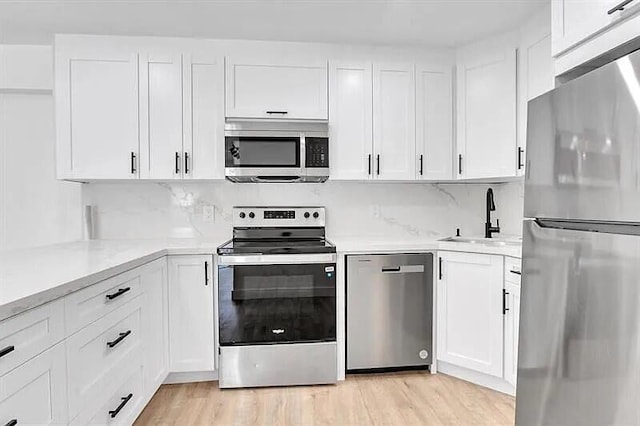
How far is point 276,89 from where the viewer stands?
2803 millimetres

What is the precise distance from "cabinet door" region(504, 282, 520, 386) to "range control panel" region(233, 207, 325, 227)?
1.43 m

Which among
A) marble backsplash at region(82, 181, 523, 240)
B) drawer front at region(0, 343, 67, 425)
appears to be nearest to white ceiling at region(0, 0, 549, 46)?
marble backsplash at region(82, 181, 523, 240)

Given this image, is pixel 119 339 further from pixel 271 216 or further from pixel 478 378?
pixel 478 378

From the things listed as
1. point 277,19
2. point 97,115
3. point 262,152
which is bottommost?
point 262,152

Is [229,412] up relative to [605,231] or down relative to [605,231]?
down

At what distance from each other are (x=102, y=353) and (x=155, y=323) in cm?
69

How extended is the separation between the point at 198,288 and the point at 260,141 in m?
1.04

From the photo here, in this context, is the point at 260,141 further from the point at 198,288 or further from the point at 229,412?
the point at 229,412

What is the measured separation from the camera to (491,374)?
2498 mm

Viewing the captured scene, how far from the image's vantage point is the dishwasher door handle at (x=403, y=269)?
2.67m

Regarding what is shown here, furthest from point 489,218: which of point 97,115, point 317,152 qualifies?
point 97,115

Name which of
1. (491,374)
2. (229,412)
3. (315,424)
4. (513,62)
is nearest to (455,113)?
(513,62)

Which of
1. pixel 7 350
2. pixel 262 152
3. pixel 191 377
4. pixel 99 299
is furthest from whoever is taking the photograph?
pixel 262 152

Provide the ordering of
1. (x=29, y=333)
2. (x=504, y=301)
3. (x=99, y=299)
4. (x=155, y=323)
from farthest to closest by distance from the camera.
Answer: (x=504, y=301) → (x=155, y=323) → (x=99, y=299) → (x=29, y=333)
